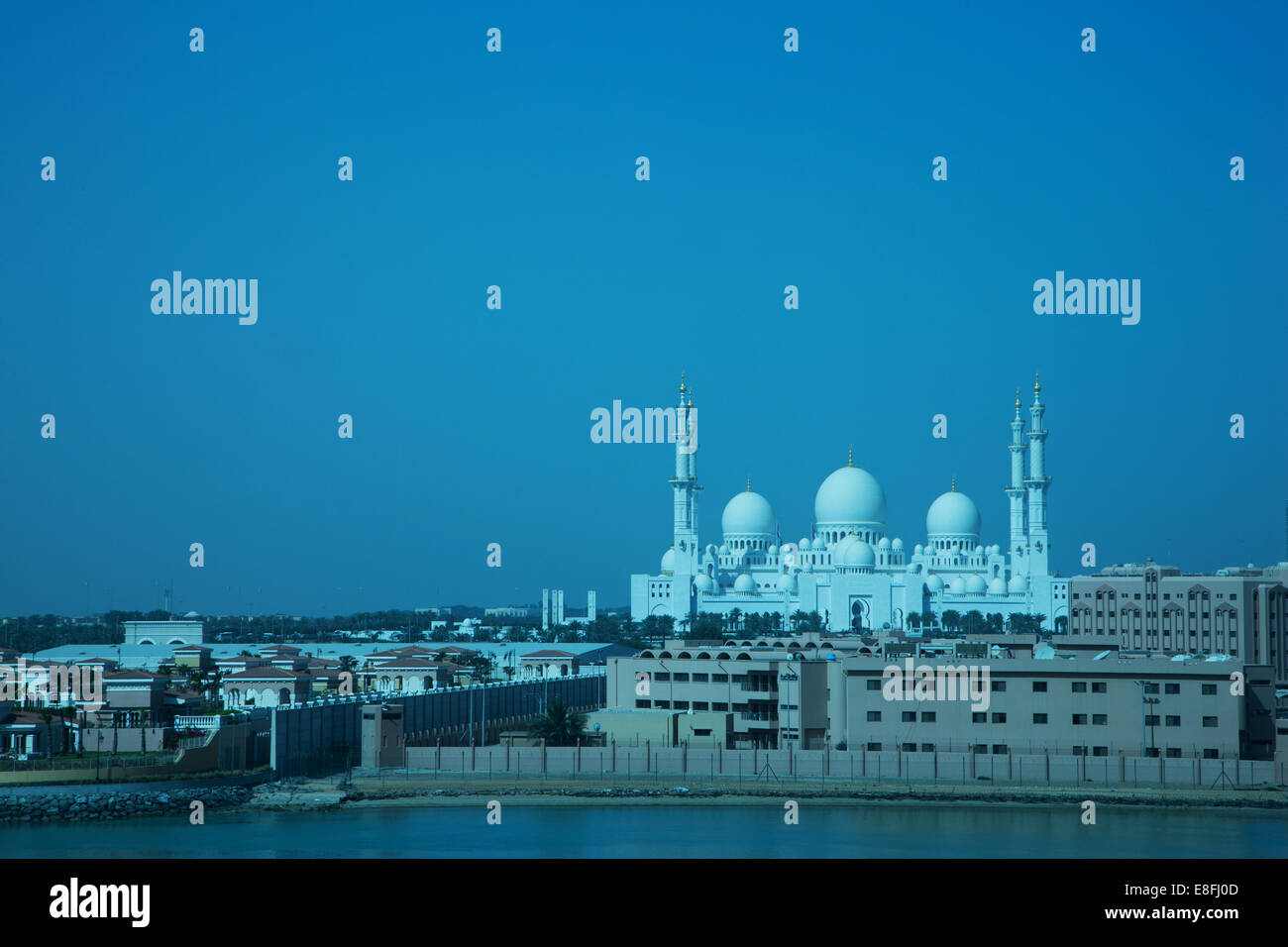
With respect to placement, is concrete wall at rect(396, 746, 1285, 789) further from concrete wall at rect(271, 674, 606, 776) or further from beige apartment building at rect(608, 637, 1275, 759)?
concrete wall at rect(271, 674, 606, 776)

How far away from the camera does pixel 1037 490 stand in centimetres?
5544

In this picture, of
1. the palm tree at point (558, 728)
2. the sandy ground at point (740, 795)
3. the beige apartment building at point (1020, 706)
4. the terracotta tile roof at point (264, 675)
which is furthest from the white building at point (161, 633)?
the beige apartment building at point (1020, 706)

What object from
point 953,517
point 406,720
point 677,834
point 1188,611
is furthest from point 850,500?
point 677,834

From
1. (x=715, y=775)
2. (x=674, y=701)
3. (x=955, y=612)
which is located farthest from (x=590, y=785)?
(x=955, y=612)

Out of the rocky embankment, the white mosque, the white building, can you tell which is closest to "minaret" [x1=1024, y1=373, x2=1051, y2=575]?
the white mosque

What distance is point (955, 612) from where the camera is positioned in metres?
55.7

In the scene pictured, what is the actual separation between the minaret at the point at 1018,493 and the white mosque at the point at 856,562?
0.04m

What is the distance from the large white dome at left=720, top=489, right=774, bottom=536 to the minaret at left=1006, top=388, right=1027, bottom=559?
10070 mm

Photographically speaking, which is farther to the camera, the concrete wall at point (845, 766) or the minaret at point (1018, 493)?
the minaret at point (1018, 493)

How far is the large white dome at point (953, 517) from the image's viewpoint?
60.3 m

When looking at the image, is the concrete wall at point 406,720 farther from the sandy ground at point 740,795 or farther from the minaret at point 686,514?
the minaret at point 686,514
